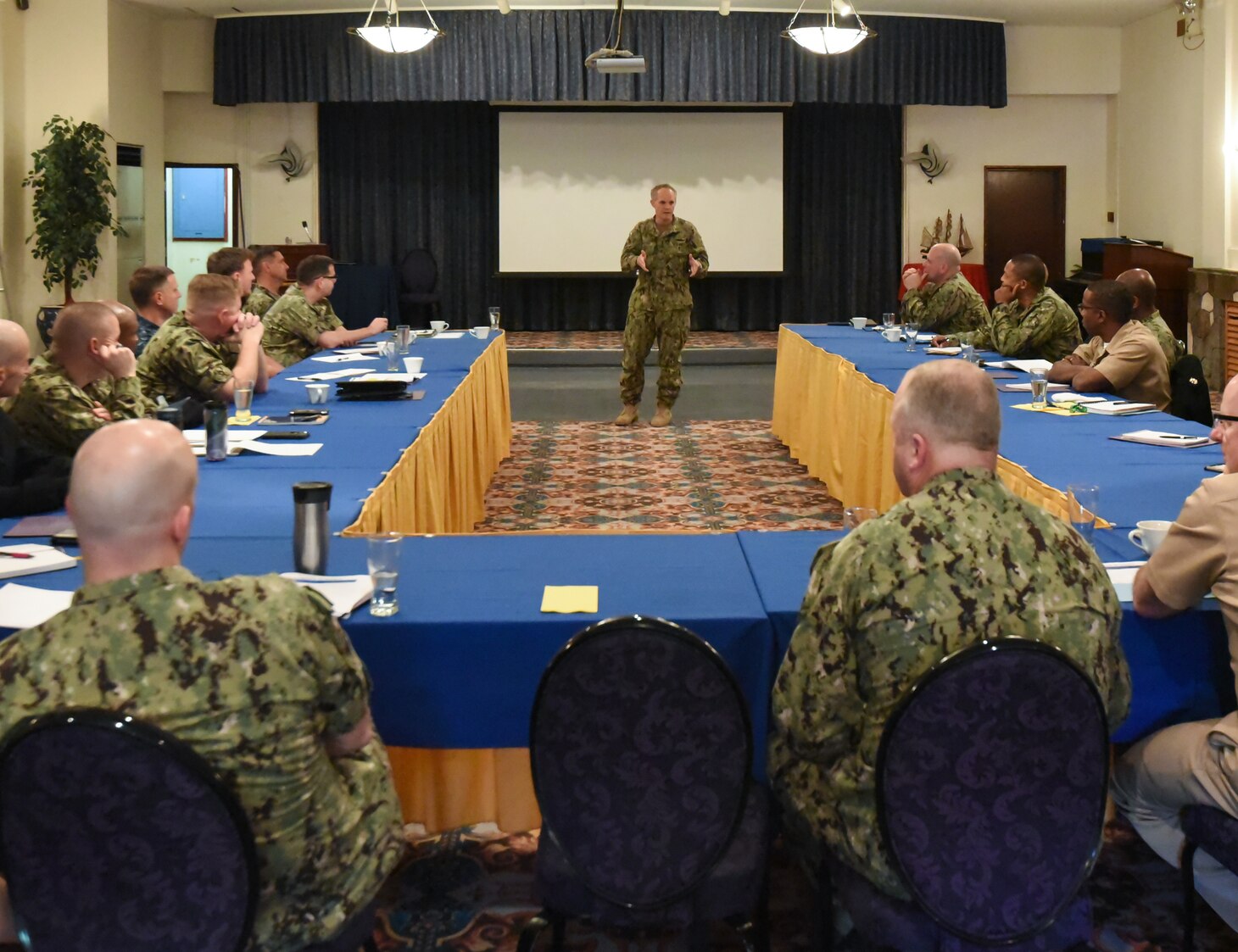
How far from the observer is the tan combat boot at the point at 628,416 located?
891cm

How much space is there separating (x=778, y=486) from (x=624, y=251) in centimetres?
239

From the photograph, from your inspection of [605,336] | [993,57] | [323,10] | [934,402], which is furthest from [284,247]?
[934,402]

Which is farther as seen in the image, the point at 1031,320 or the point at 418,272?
the point at 418,272

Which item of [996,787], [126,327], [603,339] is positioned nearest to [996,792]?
[996,787]

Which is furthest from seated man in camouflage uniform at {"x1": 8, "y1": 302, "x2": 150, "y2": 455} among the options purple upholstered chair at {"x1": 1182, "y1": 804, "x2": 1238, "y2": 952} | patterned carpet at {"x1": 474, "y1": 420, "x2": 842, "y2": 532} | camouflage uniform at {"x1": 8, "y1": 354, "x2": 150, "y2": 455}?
purple upholstered chair at {"x1": 1182, "y1": 804, "x2": 1238, "y2": 952}

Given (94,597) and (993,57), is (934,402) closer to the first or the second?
(94,597)

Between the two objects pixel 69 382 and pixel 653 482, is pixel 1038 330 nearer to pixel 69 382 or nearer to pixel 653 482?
pixel 653 482

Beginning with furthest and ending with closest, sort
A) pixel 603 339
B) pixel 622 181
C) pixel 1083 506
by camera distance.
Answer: pixel 622 181 < pixel 603 339 < pixel 1083 506

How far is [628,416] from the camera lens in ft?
29.3

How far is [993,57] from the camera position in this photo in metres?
12.6

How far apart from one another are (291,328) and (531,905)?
4911 millimetres

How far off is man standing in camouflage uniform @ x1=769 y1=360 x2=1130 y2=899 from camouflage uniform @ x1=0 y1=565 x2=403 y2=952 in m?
0.66

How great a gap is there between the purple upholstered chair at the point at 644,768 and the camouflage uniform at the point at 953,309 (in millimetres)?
6103

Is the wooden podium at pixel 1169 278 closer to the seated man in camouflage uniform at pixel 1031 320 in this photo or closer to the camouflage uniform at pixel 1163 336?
the seated man in camouflage uniform at pixel 1031 320
